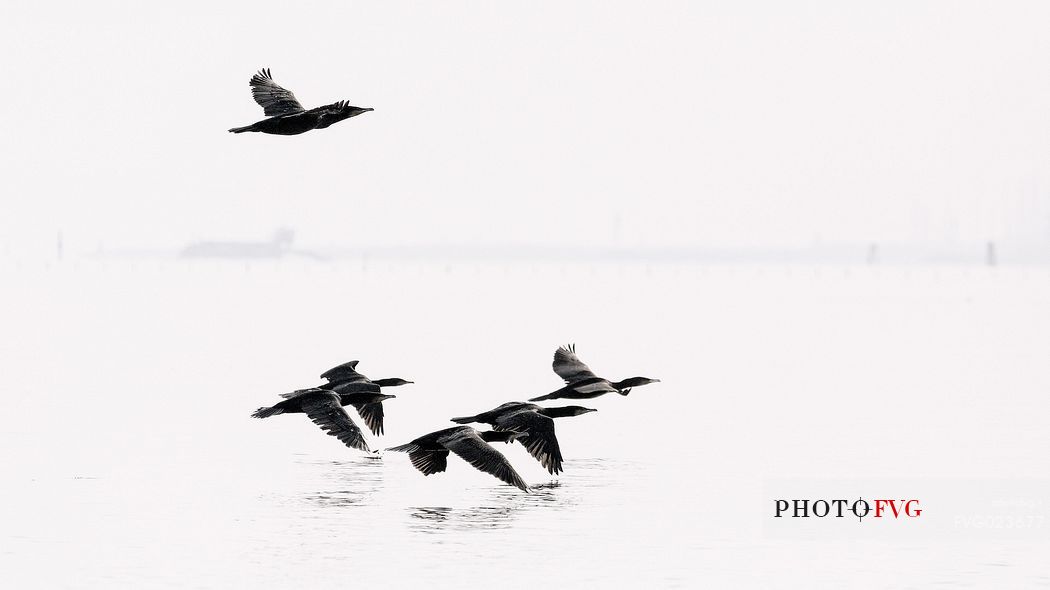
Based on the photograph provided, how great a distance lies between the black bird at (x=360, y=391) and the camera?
96.2 feet

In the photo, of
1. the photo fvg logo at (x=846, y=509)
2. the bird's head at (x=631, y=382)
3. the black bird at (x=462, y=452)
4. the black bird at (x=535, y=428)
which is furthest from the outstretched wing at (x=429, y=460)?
the bird's head at (x=631, y=382)

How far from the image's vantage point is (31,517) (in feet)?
82.4

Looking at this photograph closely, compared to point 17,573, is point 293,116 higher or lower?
higher

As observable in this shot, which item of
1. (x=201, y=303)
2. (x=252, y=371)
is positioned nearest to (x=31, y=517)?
(x=252, y=371)

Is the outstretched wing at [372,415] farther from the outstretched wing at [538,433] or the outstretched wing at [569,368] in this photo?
the outstretched wing at [538,433]

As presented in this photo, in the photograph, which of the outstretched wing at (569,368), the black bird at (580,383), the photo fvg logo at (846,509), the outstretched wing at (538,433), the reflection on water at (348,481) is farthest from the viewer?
the outstretched wing at (569,368)

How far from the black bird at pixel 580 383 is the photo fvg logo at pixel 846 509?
12.7 ft

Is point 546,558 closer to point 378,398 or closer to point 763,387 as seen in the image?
point 378,398

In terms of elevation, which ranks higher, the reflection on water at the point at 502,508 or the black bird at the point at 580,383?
the black bird at the point at 580,383

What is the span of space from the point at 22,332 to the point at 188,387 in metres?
31.8

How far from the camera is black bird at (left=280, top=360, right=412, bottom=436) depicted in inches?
1154

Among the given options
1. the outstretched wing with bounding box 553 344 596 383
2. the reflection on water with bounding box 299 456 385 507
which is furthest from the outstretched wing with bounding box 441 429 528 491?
the outstretched wing with bounding box 553 344 596 383

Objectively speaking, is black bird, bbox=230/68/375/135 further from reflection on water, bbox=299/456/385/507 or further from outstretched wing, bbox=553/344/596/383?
outstretched wing, bbox=553/344/596/383

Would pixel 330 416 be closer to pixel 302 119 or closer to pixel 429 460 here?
pixel 429 460
